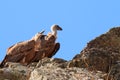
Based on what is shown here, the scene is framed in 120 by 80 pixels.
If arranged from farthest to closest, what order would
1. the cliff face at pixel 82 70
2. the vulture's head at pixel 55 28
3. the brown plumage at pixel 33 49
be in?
1. the vulture's head at pixel 55 28
2. the brown plumage at pixel 33 49
3. the cliff face at pixel 82 70

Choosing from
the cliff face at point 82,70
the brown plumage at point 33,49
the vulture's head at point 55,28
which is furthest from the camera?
the vulture's head at point 55,28

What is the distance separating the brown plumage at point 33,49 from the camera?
64.6ft

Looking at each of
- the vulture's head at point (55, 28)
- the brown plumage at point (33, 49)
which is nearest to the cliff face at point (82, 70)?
the brown plumage at point (33, 49)

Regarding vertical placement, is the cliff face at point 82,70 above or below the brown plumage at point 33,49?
below

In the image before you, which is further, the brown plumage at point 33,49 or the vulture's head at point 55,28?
the vulture's head at point 55,28

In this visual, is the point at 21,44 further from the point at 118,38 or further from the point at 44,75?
the point at 44,75

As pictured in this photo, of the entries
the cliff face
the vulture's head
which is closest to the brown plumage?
the vulture's head

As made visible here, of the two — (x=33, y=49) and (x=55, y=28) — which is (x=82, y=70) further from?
(x=55, y=28)

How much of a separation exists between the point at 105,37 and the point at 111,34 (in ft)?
1.74

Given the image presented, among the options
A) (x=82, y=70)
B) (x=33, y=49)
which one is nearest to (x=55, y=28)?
(x=33, y=49)

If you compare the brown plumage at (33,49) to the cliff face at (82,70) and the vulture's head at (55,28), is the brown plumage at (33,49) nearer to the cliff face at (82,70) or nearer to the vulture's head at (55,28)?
the vulture's head at (55,28)

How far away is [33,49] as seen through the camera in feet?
65.6

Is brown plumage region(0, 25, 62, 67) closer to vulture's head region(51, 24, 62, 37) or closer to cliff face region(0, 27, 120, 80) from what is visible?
vulture's head region(51, 24, 62, 37)

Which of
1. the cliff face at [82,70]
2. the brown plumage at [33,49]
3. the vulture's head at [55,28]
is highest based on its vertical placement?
the vulture's head at [55,28]
